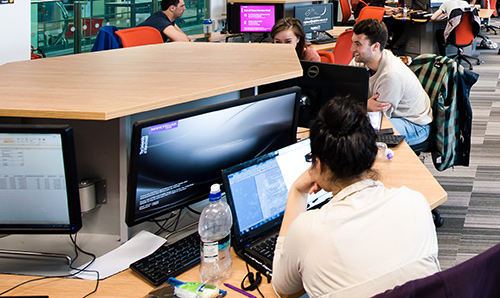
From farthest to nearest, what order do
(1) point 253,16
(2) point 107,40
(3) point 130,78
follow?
(1) point 253,16 → (2) point 107,40 → (3) point 130,78

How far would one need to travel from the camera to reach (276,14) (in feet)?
19.3

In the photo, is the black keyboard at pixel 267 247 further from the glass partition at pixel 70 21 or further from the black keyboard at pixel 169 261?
the glass partition at pixel 70 21

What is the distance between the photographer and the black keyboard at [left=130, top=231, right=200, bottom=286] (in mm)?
1647

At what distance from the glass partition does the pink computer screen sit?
179 centimetres

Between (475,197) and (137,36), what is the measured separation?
9.72 feet

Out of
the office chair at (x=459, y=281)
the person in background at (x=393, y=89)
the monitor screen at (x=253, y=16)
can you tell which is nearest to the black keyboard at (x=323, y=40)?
the monitor screen at (x=253, y=16)

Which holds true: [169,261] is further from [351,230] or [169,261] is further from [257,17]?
[257,17]

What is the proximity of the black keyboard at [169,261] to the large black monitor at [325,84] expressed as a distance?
4.09 ft

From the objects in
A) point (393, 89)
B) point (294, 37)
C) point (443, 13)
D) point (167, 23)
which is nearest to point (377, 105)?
point (393, 89)

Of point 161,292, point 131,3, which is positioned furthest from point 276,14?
point 161,292

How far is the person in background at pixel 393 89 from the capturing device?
134 inches

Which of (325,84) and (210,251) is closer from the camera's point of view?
(210,251)

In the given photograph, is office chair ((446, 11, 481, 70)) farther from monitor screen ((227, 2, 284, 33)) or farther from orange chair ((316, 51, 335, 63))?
orange chair ((316, 51, 335, 63))

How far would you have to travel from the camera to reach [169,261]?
1722 mm
